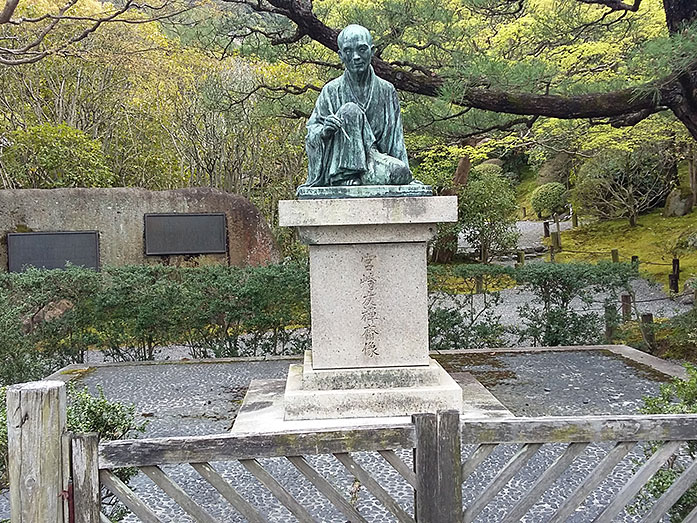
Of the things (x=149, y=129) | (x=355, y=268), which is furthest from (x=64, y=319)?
(x=149, y=129)

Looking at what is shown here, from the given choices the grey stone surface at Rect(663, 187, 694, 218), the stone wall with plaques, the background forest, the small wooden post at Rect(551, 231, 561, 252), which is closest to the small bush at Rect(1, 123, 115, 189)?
the background forest

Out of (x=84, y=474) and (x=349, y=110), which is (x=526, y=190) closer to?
(x=349, y=110)

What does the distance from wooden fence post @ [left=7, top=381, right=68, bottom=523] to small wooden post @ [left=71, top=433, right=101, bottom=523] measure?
0.07 meters

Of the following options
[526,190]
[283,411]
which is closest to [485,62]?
[283,411]

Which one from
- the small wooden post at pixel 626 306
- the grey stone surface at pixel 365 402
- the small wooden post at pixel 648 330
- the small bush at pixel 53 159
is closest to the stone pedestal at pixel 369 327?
the grey stone surface at pixel 365 402

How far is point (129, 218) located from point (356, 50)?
301 inches

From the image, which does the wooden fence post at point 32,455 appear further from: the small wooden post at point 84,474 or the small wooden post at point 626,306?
the small wooden post at point 626,306

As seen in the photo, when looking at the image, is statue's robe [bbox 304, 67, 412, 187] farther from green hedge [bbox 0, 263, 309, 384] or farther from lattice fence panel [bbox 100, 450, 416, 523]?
green hedge [bbox 0, 263, 309, 384]

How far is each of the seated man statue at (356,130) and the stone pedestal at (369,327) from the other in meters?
0.44

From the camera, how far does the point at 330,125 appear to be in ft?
15.8

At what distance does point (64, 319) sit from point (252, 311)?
2303 mm

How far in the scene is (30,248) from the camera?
10430 millimetres

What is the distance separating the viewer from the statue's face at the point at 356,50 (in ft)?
15.8

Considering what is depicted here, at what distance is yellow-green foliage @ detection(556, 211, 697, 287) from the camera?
17750mm
